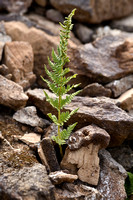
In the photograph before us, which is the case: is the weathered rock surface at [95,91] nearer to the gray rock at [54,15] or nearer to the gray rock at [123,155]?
the gray rock at [123,155]

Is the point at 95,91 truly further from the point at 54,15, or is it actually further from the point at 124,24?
the point at 124,24

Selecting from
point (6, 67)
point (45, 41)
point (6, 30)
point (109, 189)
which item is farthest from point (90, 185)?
point (6, 30)

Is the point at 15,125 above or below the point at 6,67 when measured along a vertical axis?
below

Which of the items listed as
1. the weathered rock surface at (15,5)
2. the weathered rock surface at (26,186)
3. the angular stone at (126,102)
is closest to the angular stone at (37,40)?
the weathered rock surface at (15,5)

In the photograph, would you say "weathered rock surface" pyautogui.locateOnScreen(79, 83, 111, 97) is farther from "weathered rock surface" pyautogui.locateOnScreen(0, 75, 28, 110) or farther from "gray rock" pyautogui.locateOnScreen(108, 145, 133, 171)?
"weathered rock surface" pyautogui.locateOnScreen(0, 75, 28, 110)

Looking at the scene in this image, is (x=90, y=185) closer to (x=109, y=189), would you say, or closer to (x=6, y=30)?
(x=109, y=189)

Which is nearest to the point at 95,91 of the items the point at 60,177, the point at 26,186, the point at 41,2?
the point at 60,177
